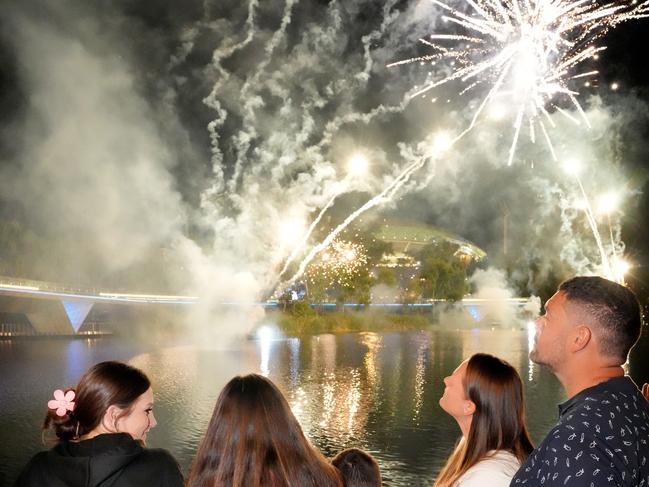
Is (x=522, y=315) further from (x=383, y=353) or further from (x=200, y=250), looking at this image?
(x=383, y=353)

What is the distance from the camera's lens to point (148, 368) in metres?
30.7

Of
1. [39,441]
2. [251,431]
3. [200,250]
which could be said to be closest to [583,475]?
[251,431]

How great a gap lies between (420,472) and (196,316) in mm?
38722

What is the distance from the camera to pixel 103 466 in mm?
3492

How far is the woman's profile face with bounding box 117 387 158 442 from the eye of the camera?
149 inches

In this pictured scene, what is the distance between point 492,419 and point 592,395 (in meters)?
1.39

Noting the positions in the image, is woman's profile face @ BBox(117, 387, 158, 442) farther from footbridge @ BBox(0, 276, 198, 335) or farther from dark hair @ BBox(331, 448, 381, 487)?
footbridge @ BBox(0, 276, 198, 335)

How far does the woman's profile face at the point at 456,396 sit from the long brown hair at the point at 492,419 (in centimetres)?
3

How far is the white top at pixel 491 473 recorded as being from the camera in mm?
4043

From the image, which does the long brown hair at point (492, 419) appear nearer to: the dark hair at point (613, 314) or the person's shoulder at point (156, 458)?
the dark hair at point (613, 314)

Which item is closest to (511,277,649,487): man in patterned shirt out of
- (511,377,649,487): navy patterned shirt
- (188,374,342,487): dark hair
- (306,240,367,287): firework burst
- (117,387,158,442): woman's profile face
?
(511,377,649,487): navy patterned shirt

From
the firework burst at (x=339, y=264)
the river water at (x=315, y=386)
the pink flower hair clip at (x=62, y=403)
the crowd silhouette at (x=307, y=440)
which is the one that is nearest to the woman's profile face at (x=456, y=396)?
the crowd silhouette at (x=307, y=440)

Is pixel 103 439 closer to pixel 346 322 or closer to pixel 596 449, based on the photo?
pixel 596 449

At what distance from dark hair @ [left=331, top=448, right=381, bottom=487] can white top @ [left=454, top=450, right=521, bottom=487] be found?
31.2 inches
